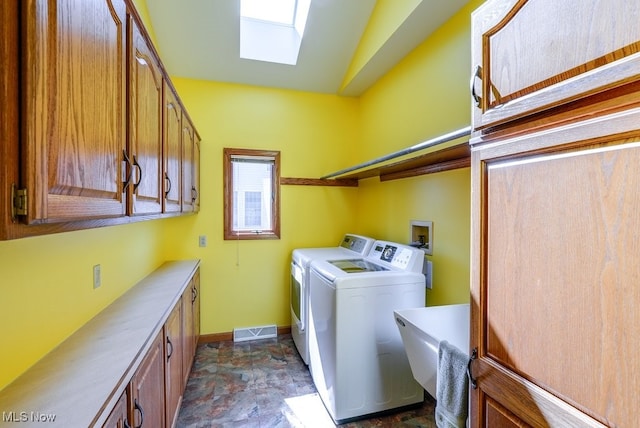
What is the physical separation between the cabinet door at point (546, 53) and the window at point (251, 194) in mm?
2518

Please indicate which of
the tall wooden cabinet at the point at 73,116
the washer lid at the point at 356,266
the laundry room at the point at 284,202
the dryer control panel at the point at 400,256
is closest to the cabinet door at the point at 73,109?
the tall wooden cabinet at the point at 73,116

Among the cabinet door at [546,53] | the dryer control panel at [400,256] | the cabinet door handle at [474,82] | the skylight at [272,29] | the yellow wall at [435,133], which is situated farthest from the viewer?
the skylight at [272,29]

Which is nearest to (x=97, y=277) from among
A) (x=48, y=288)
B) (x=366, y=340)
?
(x=48, y=288)

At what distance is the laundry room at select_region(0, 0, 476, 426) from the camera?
1.17 meters

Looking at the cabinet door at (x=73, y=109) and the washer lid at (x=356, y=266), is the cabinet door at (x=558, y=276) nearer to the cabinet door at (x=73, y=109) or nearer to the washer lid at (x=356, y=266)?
the cabinet door at (x=73, y=109)

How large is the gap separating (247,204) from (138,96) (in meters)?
2.10

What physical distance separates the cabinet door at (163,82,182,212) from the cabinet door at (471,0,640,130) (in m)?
1.51

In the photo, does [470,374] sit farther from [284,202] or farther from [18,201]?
[284,202]

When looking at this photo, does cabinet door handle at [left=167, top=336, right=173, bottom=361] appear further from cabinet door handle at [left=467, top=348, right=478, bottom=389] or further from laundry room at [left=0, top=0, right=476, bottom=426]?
cabinet door handle at [left=467, top=348, right=478, bottom=389]

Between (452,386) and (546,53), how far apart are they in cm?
108

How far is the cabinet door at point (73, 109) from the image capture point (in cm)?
58

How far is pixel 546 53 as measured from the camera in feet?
2.32


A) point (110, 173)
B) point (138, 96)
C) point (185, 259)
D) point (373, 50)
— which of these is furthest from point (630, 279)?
point (185, 259)

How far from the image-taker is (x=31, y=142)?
1.90 ft
